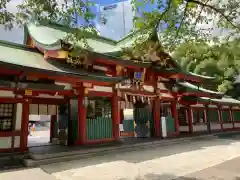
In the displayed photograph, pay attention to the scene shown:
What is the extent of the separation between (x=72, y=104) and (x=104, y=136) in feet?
8.39

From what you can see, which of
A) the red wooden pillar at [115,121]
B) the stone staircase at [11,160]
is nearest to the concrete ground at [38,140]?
the stone staircase at [11,160]

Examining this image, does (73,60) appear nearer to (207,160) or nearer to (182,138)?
(207,160)

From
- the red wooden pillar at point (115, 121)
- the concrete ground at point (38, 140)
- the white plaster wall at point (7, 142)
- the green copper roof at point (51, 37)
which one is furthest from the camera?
the concrete ground at point (38, 140)

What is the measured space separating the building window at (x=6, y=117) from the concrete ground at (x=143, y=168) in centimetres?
270

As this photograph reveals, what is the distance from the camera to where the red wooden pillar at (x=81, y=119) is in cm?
1073

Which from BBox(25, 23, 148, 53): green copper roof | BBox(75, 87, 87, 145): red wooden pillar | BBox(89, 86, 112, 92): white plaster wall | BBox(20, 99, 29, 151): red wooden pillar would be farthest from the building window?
BBox(89, 86, 112, 92): white plaster wall

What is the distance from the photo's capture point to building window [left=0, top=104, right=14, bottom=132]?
908 centimetres

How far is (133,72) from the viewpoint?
13.9 metres

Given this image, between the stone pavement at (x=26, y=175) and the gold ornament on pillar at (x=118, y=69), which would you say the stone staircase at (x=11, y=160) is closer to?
the stone pavement at (x=26, y=175)

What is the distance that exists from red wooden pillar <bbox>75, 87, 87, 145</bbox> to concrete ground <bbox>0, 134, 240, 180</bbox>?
165cm

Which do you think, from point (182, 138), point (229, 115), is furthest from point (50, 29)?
point (229, 115)

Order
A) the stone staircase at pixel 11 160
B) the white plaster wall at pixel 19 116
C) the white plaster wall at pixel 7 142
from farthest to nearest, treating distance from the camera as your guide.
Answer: the white plaster wall at pixel 19 116 → the white plaster wall at pixel 7 142 → the stone staircase at pixel 11 160

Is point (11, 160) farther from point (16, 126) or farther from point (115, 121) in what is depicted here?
point (115, 121)

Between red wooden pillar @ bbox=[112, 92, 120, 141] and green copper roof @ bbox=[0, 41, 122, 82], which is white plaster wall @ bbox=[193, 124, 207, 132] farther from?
green copper roof @ bbox=[0, 41, 122, 82]
